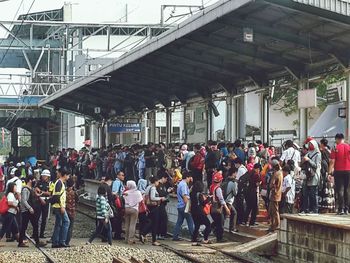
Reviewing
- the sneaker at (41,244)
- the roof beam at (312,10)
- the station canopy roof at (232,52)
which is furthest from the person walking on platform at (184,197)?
the roof beam at (312,10)

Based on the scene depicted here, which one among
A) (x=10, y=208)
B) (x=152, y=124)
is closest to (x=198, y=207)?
(x=10, y=208)

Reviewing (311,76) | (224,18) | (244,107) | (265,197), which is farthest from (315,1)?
(244,107)

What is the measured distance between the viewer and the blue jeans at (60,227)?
56.5ft

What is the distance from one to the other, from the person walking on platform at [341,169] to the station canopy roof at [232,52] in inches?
103

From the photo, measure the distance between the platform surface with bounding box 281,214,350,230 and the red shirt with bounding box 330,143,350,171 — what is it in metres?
0.98

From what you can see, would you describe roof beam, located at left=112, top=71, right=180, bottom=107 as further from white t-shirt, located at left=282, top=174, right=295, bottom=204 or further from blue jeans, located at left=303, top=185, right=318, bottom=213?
blue jeans, located at left=303, top=185, right=318, bottom=213

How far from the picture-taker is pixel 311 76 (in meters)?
21.2

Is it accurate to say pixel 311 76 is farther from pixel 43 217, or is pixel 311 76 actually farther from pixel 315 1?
pixel 43 217

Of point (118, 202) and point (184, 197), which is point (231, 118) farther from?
point (184, 197)

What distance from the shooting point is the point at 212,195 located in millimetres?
17625

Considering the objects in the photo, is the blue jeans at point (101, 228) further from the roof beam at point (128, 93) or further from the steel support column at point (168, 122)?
the steel support column at point (168, 122)

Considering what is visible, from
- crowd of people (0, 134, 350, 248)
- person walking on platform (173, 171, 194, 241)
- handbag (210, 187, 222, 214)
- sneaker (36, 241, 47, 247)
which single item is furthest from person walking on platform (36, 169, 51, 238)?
handbag (210, 187, 222, 214)

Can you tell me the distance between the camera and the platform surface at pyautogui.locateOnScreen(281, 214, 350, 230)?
43.5ft

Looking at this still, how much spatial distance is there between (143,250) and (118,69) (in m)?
11.6
